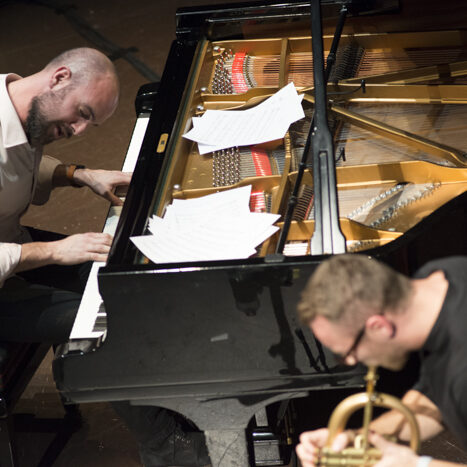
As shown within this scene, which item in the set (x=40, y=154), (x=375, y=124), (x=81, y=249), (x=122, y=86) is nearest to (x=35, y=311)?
(x=81, y=249)

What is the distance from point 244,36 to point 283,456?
5.87ft

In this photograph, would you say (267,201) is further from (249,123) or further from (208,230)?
(249,123)

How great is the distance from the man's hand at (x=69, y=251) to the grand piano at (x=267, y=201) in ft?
0.70

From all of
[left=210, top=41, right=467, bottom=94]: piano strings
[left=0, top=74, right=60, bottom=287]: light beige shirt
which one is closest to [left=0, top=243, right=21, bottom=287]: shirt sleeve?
[left=0, top=74, right=60, bottom=287]: light beige shirt

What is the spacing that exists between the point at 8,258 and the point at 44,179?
0.71 m

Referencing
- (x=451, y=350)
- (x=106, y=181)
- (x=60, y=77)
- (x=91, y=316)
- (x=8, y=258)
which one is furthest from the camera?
(x=106, y=181)

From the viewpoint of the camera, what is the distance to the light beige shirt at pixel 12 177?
8.54 feet

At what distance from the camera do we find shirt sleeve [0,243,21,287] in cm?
257

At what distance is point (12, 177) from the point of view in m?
2.83

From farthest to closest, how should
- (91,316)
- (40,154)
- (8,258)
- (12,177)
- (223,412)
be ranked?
(40,154), (12,177), (8,258), (91,316), (223,412)

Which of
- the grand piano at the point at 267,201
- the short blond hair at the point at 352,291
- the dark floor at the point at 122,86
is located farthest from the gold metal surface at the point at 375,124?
the short blond hair at the point at 352,291

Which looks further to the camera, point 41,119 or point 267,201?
point 41,119

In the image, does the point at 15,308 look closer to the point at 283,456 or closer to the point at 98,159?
the point at 283,456

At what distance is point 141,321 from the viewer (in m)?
2.17
